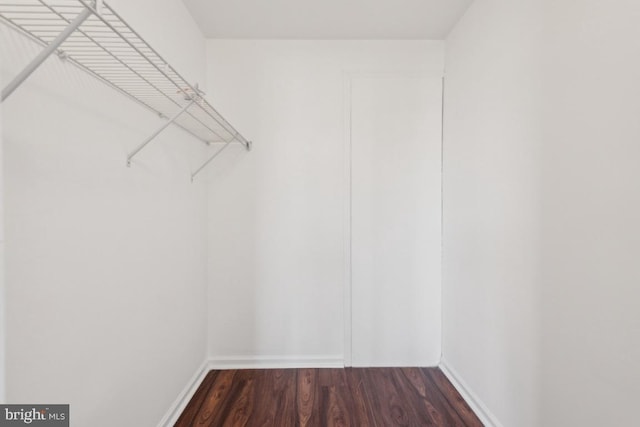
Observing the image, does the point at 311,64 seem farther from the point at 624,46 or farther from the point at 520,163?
the point at 624,46

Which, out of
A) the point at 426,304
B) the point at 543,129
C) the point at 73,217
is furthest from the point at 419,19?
the point at 73,217

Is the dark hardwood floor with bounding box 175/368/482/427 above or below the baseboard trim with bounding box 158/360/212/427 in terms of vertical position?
below

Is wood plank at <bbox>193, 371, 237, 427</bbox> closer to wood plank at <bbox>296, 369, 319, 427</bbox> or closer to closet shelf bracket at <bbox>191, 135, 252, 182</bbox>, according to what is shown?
wood plank at <bbox>296, 369, 319, 427</bbox>

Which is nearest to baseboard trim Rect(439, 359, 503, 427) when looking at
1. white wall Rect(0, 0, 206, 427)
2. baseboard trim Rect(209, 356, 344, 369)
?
baseboard trim Rect(209, 356, 344, 369)

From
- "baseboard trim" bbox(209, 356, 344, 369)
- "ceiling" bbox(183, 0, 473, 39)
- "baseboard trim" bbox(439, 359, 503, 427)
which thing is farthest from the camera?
"baseboard trim" bbox(209, 356, 344, 369)

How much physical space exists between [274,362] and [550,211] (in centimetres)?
189

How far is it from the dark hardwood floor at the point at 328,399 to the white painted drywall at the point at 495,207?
0.23m

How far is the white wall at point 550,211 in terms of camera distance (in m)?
0.83

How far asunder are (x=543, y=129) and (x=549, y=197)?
0.92ft

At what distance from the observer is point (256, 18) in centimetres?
175

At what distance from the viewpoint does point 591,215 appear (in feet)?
2.99

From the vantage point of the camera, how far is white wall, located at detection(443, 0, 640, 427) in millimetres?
825

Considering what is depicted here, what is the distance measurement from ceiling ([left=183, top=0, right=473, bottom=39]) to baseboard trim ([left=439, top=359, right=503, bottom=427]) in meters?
2.33

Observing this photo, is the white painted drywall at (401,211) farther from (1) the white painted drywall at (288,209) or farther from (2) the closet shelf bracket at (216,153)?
(2) the closet shelf bracket at (216,153)
